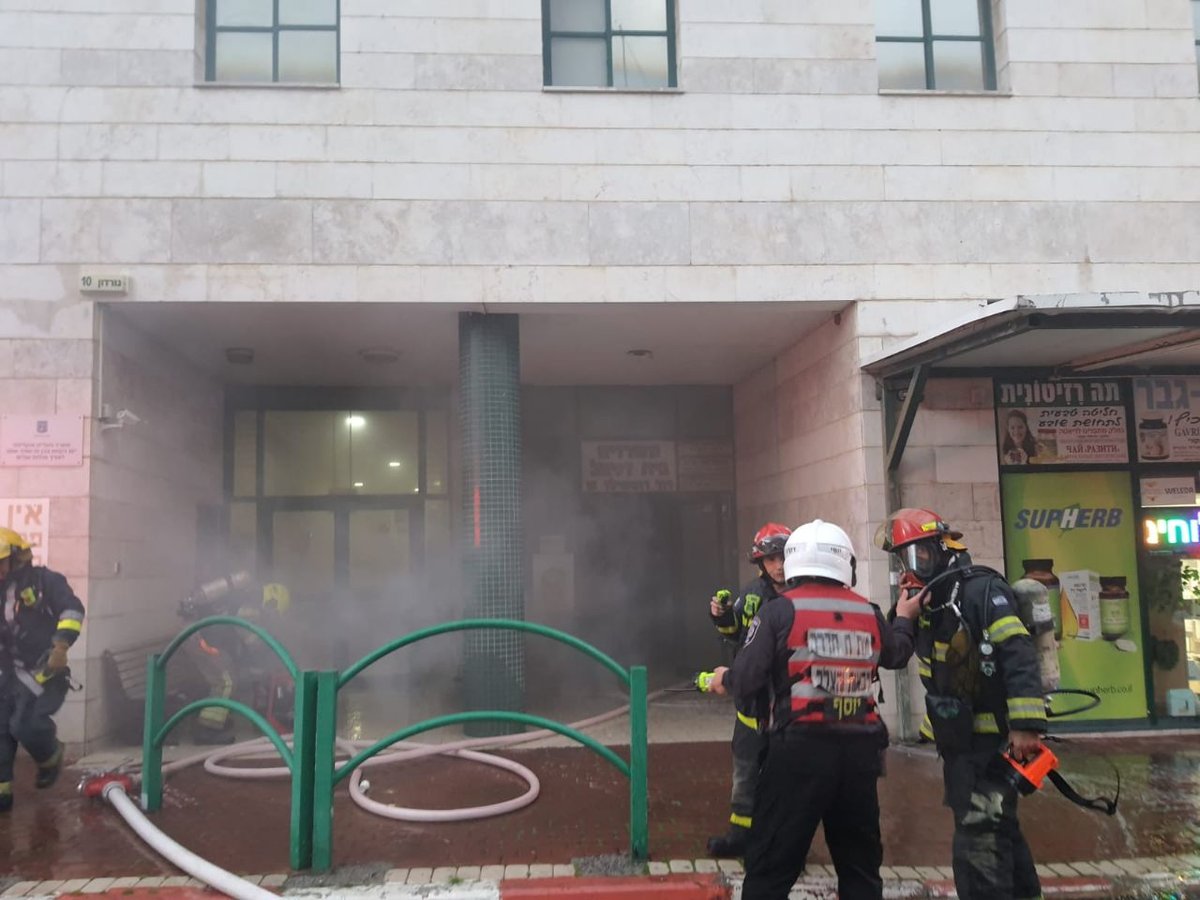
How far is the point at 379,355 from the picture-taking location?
875 cm

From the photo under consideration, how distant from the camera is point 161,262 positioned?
22.3 ft

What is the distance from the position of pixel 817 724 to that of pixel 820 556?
0.63m

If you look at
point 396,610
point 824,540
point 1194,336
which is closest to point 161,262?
point 396,610

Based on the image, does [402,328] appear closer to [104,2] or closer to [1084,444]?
[104,2]

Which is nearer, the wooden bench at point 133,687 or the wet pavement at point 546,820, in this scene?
the wet pavement at point 546,820

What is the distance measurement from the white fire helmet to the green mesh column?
399cm

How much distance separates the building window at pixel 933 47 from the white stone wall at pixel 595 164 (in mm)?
227

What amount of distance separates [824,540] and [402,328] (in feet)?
17.3

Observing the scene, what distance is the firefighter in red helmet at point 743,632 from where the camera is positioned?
436 centimetres

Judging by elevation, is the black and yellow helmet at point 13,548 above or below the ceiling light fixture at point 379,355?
below

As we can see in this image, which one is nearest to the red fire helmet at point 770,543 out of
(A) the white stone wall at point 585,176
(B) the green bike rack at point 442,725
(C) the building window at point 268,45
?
(B) the green bike rack at point 442,725

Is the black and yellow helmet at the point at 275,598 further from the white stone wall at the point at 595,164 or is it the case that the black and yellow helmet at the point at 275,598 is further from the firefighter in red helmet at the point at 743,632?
the firefighter in red helmet at the point at 743,632

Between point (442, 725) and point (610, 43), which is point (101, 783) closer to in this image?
point (442, 725)

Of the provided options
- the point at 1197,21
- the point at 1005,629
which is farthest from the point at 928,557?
the point at 1197,21
